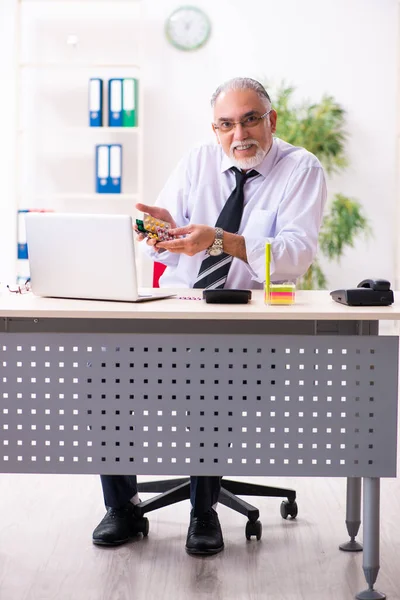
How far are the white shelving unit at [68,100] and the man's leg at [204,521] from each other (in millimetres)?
3816

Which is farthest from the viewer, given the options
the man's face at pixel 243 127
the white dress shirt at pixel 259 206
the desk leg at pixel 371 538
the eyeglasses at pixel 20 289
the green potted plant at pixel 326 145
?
the green potted plant at pixel 326 145

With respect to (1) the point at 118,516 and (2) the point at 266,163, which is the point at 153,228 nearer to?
(2) the point at 266,163

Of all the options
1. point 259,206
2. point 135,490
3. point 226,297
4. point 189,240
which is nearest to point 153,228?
point 189,240

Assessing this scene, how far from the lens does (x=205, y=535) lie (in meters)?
2.52

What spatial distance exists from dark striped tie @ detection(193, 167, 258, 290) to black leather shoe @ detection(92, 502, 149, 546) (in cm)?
78

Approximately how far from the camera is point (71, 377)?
222 cm

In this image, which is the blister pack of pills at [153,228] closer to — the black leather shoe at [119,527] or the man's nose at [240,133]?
the man's nose at [240,133]

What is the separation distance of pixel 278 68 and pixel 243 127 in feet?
11.5

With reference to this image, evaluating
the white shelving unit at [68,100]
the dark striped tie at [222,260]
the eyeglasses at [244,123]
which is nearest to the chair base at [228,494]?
the dark striped tie at [222,260]

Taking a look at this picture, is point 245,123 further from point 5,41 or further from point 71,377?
point 5,41

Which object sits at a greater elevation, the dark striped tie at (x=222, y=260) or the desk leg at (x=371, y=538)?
the dark striped tie at (x=222, y=260)

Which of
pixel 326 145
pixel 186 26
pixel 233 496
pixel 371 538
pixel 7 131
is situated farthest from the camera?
pixel 7 131

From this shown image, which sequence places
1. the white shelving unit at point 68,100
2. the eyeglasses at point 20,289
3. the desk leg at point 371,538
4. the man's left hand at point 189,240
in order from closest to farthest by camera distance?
the desk leg at point 371,538, the man's left hand at point 189,240, the eyeglasses at point 20,289, the white shelving unit at point 68,100

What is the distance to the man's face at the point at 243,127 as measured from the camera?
9.45 feet
